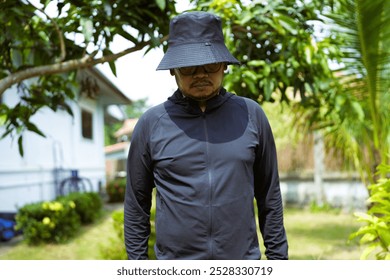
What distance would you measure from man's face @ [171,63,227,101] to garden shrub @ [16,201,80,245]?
5.72m

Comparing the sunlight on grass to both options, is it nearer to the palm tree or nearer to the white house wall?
the white house wall

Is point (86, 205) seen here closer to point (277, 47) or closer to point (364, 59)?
point (277, 47)

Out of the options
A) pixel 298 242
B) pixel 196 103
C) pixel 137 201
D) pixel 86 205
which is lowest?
pixel 298 242

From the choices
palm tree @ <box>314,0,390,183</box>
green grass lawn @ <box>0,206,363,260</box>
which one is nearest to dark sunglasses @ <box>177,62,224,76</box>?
palm tree @ <box>314,0,390,183</box>

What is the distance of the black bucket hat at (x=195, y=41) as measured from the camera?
156cm

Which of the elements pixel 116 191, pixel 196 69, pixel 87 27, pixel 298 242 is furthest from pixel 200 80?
pixel 116 191

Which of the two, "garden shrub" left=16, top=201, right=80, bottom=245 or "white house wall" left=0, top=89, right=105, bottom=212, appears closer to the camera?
"garden shrub" left=16, top=201, right=80, bottom=245

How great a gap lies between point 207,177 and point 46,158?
28.5ft

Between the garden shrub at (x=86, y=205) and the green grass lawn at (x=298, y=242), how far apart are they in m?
0.20

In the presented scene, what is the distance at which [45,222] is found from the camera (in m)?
6.82

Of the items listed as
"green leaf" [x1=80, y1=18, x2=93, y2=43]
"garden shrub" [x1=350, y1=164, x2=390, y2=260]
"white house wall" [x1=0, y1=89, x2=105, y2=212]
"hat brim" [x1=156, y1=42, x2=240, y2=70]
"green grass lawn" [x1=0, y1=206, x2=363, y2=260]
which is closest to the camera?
"hat brim" [x1=156, y1=42, x2=240, y2=70]

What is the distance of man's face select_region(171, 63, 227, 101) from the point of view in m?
1.58

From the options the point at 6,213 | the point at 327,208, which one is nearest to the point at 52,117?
the point at 6,213

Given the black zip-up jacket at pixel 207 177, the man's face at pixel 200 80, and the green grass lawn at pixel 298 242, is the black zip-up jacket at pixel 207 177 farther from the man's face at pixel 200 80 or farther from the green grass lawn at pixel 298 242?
the green grass lawn at pixel 298 242
